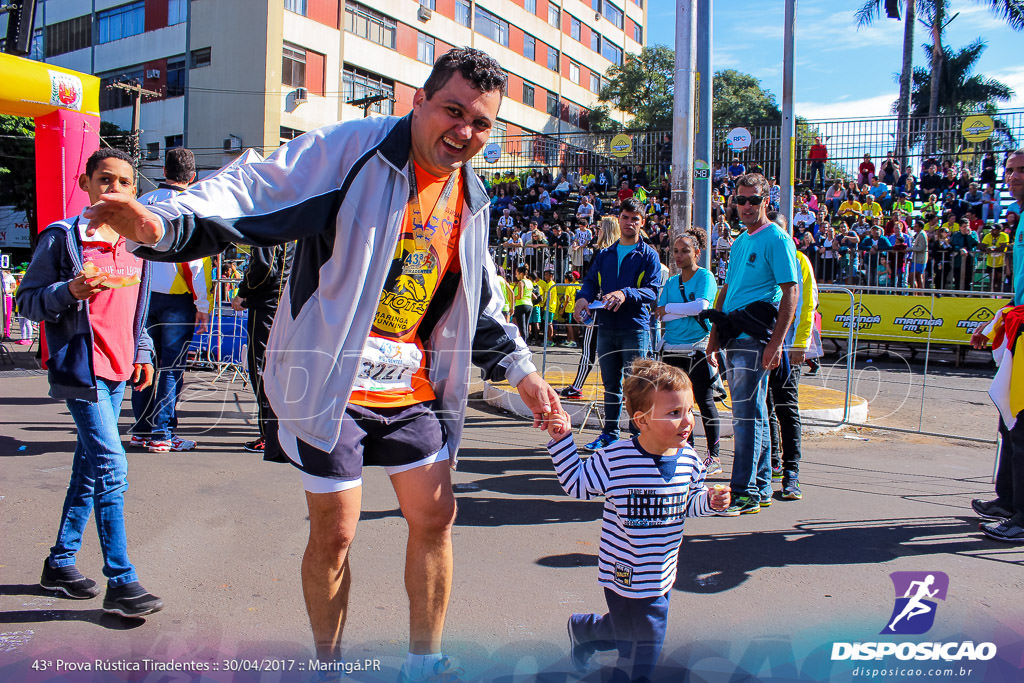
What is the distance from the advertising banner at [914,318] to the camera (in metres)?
14.5

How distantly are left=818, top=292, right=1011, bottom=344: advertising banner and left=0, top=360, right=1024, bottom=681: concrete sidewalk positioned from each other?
9407 mm

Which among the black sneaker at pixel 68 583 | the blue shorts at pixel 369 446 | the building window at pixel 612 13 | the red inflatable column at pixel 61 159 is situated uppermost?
the building window at pixel 612 13

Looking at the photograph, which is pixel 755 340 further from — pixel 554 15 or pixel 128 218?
pixel 554 15

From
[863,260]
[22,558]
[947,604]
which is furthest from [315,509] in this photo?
[863,260]

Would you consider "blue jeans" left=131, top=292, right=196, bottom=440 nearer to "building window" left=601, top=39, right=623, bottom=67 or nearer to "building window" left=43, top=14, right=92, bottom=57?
"building window" left=43, top=14, right=92, bottom=57

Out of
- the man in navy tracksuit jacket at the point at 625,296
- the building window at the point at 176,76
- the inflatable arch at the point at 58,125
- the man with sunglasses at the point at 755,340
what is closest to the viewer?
the man with sunglasses at the point at 755,340

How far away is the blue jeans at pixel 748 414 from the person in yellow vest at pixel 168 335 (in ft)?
14.5

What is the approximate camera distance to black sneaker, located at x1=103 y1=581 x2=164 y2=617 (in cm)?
318

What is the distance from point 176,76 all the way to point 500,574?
39109 millimetres

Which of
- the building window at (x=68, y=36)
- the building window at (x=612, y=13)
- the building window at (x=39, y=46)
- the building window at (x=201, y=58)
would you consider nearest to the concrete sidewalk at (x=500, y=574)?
the building window at (x=201, y=58)

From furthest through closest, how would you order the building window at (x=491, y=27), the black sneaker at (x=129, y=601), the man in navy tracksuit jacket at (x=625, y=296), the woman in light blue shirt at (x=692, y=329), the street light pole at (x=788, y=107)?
the building window at (x=491, y=27), the street light pole at (x=788, y=107), the man in navy tracksuit jacket at (x=625, y=296), the woman in light blue shirt at (x=692, y=329), the black sneaker at (x=129, y=601)

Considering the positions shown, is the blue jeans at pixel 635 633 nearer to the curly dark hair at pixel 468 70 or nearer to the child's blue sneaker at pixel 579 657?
the child's blue sneaker at pixel 579 657

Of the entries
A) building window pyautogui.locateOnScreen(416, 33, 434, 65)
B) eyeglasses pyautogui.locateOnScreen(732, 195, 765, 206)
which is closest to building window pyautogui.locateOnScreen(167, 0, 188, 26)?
building window pyautogui.locateOnScreen(416, 33, 434, 65)

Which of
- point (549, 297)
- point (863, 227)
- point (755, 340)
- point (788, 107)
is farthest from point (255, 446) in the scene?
point (863, 227)
